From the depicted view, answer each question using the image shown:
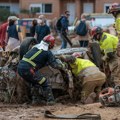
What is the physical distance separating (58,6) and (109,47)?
42.7 meters

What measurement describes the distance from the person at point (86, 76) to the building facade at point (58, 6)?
41.1 meters

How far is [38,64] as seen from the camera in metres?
12.5

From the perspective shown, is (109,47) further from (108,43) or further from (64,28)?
(64,28)

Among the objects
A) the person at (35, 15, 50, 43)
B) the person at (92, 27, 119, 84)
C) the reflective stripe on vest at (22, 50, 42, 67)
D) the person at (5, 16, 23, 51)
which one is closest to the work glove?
the reflective stripe on vest at (22, 50, 42, 67)

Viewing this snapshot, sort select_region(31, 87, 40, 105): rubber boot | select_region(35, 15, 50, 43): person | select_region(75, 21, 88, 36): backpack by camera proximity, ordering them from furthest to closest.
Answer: select_region(75, 21, 88, 36): backpack, select_region(35, 15, 50, 43): person, select_region(31, 87, 40, 105): rubber boot

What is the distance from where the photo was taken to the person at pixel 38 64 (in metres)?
12.4

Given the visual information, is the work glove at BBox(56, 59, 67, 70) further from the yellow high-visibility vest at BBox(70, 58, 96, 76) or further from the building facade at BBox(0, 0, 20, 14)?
the building facade at BBox(0, 0, 20, 14)

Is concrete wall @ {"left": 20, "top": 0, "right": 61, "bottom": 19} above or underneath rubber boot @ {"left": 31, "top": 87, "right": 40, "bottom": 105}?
above

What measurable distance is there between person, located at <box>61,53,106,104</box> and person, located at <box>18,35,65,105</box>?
525 millimetres

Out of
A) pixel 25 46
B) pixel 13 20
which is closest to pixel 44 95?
pixel 25 46

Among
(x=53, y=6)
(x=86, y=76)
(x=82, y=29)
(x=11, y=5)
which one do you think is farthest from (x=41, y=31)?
(x=11, y=5)

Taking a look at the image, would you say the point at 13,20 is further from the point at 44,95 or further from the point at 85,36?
the point at 44,95

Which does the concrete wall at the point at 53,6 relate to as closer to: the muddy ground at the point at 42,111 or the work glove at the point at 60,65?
the work glove at the point at 60,65

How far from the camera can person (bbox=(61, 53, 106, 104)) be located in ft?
42.3
